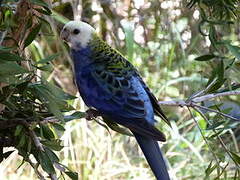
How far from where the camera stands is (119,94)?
2.76ft

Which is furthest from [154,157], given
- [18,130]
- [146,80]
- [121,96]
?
[146,80]

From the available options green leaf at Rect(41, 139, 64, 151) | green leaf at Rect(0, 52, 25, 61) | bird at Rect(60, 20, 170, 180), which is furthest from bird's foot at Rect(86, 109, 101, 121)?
green leaf at Rect(0, 52, 25, 61)

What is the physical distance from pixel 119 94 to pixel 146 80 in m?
1.36

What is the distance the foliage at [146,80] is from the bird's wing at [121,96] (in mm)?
51

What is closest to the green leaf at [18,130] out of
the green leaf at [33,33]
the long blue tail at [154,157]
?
the green leaf at [33,33]

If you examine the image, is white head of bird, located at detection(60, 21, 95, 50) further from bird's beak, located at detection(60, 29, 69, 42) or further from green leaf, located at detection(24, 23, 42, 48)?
green leaf, located at detection(24, 23, 42, 48)

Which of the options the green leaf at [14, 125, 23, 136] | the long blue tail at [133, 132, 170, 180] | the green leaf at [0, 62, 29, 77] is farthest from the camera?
the long blue tail at [133, 132, 170, 180]

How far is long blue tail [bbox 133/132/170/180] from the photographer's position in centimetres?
78

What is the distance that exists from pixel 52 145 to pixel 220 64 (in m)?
0.27

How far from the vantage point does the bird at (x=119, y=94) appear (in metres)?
0.80

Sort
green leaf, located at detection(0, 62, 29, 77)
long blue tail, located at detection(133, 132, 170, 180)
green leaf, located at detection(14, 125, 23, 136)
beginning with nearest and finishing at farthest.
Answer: green leaf, located at detection(0, 62, 29, 77) < green leaf, located at detection(14, 125, 23, 136) < long blue tail, located at detection(133, 132, 170, 180)

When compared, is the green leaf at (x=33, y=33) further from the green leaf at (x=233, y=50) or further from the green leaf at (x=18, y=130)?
the green leaf at (x=233, y=50)

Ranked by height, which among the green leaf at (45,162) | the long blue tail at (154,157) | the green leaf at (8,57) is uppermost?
the green leaf at (8,57)

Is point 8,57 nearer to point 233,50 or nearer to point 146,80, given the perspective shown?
point 233,50
